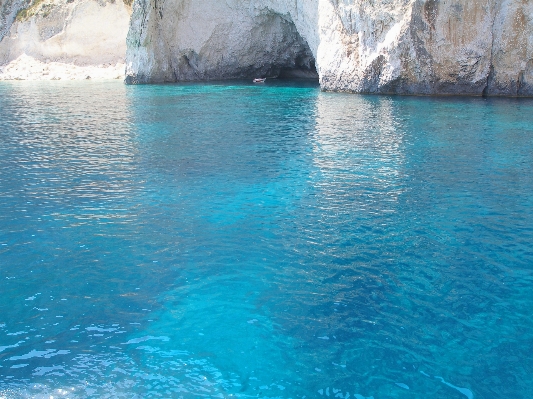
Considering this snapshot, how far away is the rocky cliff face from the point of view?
923 inches

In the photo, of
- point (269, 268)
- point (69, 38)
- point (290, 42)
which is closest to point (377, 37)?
point (290, 42)

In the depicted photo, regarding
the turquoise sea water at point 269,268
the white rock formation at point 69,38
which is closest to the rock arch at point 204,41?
the white rock formation at point 69,38

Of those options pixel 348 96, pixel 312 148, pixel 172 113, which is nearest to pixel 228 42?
pixel 348 96

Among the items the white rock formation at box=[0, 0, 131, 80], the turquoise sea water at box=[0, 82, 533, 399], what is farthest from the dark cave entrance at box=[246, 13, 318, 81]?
the turquoise sea water at box=[0, 82, 533, 399]

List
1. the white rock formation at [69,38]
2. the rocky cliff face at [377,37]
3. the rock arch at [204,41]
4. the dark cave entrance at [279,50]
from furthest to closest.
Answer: the white rock formation at [69,38] < the dark cave entrance at [279,50] < the rock arch at [204,41] < the rocky cliff face at [377,37]

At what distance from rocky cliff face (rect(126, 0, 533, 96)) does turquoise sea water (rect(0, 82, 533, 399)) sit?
1002 centimetres

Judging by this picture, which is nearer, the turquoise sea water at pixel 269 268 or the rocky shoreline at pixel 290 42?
the turquoise sea water at pixel 269 268

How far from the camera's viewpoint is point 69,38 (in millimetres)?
47438

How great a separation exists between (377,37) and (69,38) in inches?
1259

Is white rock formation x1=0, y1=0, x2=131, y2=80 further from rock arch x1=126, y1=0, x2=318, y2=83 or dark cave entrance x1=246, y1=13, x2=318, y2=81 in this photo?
dark cave entrance x1=246, y1=13, x2=318, y2=81

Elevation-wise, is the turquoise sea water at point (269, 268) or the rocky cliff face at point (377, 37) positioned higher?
the rocky cliff face at point (377, 37)

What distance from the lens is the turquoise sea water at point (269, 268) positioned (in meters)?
5.51

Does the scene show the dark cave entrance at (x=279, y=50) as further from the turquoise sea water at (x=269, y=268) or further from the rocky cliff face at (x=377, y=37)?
the turquoise sea water at (x=269, y=268)

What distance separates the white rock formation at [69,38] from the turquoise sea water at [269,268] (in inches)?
1361
